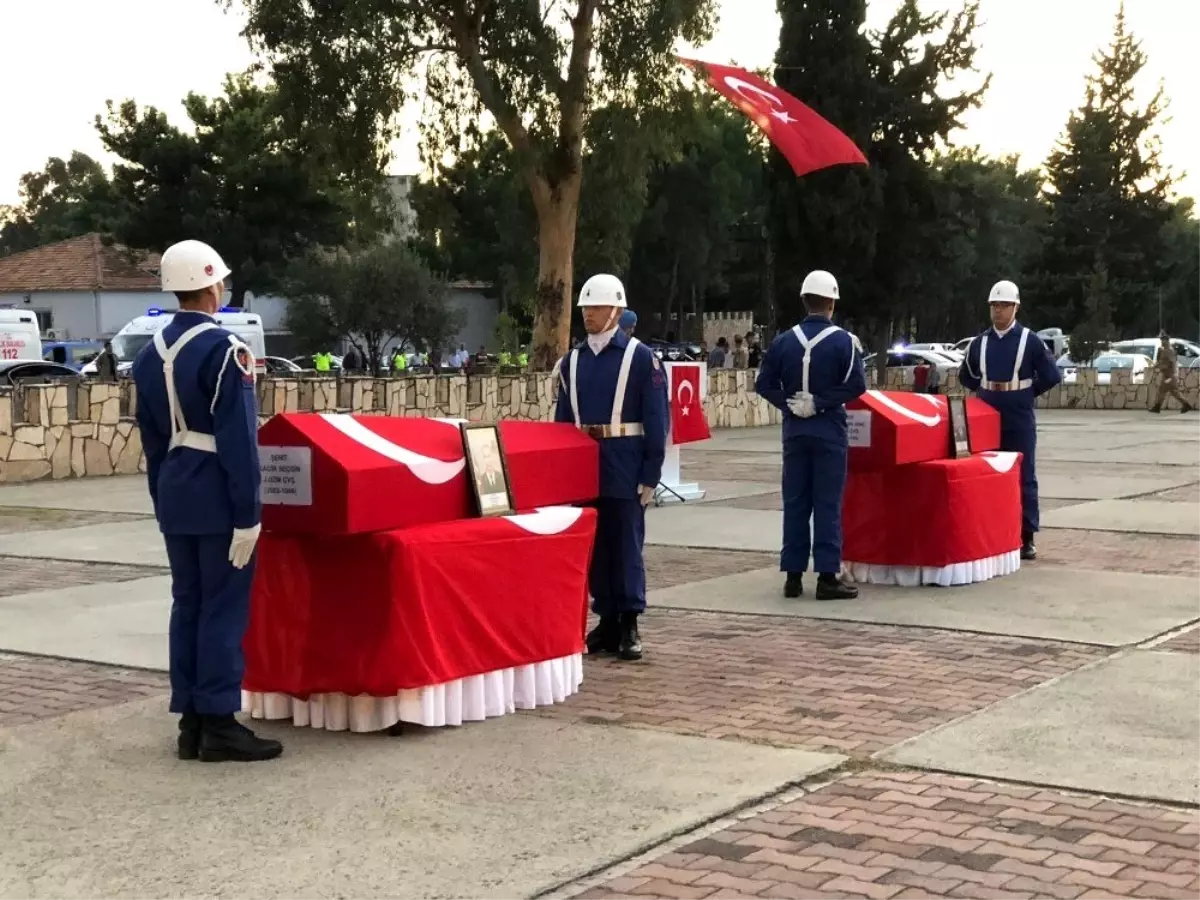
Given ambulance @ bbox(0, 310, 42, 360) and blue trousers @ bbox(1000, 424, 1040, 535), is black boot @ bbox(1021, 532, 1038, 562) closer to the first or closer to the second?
blue trousers @ bbox(1000, 424, 1040, 535)

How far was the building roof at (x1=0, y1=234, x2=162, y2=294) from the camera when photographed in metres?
65.2

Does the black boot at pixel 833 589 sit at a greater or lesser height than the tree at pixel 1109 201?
lesser

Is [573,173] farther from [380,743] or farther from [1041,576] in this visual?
[380,743]

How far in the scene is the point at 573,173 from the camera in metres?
29.1

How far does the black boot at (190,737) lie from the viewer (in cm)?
600

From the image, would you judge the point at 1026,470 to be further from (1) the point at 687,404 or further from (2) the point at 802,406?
(1) the point at 687,404

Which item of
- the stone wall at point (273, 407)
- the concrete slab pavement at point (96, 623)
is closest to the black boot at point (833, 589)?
the concrete slab pavement at point (96, 623)

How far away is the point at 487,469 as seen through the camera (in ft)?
22.2

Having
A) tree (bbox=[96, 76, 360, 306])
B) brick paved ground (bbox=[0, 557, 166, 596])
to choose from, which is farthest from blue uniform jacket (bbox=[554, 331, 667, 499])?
tree (bbox=[96, 76, 360, 306])

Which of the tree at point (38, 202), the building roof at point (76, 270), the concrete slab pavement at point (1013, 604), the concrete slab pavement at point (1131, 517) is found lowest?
the concrete slab pavement at point (1013, 604)

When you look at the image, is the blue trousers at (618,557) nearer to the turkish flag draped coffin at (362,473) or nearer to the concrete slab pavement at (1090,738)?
the turkish flag draped coffin at (362,473)

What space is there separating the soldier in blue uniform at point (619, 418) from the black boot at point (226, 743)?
7.69 ft

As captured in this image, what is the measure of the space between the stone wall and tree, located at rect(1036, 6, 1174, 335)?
117 ft

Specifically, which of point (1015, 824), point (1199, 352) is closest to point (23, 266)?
point (1199, 352)
